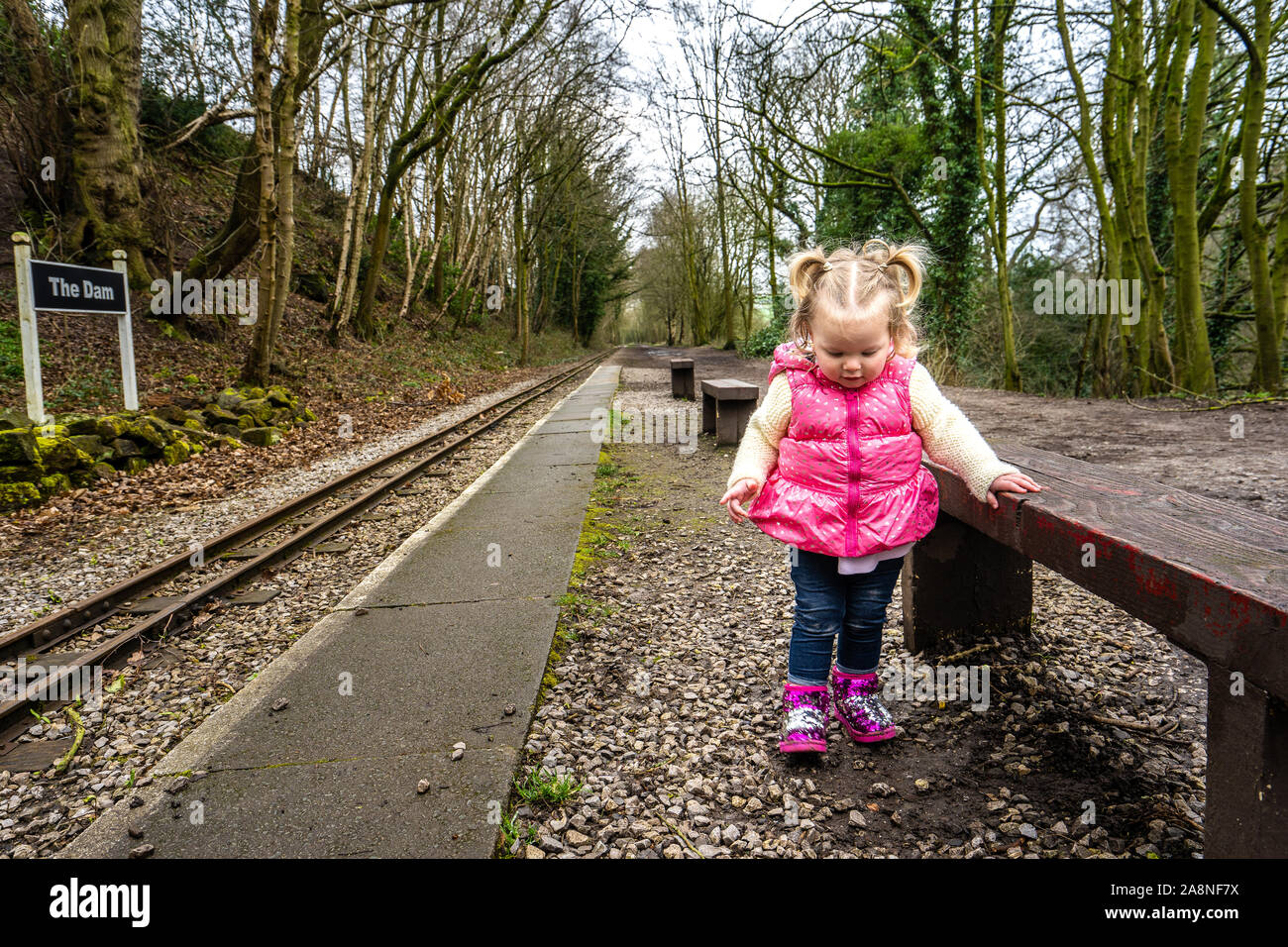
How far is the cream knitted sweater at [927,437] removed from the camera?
2207mm

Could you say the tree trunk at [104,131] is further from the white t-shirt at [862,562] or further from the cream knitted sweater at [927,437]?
the white t-shirt at [862,562]

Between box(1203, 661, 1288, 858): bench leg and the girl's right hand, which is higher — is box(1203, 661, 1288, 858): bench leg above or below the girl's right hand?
below

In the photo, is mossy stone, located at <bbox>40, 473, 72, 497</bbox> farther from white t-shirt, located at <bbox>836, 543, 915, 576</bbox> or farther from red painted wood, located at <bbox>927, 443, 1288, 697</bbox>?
red painted wood, located at <bbox>927, 443, 1288, 697</bbox>

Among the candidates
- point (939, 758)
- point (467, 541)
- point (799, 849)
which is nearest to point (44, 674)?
point (467, 541)

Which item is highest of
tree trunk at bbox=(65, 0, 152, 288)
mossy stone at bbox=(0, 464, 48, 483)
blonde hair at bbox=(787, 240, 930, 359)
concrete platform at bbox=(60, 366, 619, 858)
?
tree trunk at bbox=(65, 0, 152, 288)

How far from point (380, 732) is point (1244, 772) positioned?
2.39m

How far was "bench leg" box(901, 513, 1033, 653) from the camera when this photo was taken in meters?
2.97

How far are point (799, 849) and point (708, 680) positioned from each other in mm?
1005

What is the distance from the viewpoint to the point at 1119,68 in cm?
1049

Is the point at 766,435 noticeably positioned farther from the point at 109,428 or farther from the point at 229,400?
the point at 229,400

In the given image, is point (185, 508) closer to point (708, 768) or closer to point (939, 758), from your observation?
point (708, 768)

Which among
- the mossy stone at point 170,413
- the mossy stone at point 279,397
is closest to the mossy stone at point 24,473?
the mossy stone at point 170,413

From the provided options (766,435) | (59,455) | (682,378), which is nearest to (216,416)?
(59,455)

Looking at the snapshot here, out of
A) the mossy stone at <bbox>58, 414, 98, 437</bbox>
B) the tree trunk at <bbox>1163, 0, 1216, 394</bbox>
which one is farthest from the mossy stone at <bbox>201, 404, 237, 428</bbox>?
the tree trunk at <bbox>1163, 0, 1216, 394</bbox>
